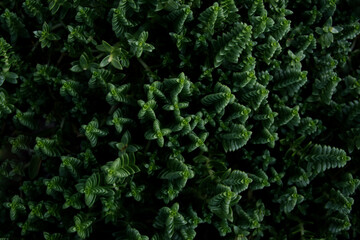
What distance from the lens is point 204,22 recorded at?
2.29 m

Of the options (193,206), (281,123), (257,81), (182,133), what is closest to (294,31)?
(257,81)

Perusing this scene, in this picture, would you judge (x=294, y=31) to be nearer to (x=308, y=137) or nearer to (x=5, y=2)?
(x=308, y=137)

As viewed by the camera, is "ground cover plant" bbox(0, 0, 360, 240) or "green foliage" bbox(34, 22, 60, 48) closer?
"ground cover plant" bbox(0, 0, 360, 240)

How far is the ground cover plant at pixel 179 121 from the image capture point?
2.21 metres

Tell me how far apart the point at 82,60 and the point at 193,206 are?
1.04 metres

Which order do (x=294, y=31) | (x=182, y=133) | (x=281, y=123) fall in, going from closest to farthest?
(x=182, y=133)
(x=281, y=123)
(x=294, y=31)

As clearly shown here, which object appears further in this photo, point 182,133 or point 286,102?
point 286,102

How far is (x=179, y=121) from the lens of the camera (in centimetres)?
218

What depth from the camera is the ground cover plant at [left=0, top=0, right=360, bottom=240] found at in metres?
2.21

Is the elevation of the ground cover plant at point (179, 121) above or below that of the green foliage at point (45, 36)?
below

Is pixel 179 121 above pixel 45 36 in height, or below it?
below

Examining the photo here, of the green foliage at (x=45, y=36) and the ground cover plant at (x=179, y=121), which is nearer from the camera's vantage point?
the ground cover plant at (x=179, y=121)

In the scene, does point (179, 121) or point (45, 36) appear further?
point (45, 36)

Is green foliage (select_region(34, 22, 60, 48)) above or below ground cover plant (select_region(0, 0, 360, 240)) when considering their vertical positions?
above
